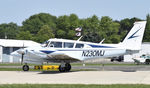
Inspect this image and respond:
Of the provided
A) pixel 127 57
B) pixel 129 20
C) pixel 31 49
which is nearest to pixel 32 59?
pixel 31 49

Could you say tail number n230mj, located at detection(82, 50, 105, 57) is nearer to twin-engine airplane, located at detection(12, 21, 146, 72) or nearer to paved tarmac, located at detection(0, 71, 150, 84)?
twin-engine airplane, located at detection(12, 21, 146, 72)

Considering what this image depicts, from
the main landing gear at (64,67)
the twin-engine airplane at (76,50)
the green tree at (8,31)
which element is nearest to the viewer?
the twin-engine airplane at (76,50)

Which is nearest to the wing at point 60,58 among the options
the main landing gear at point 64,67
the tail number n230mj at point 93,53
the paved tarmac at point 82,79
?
the main landing gear at point 64,67

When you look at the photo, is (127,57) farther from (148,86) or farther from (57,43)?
(148,86)

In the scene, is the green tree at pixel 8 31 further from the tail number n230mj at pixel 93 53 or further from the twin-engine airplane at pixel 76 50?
the tail number n230mj at pixel 93 53

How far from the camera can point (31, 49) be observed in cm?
2605

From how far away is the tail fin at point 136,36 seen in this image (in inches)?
956

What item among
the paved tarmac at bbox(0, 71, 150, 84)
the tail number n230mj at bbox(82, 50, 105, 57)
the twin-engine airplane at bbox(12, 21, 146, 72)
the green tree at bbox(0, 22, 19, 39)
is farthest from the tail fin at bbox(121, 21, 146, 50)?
the green tree at bbox(0, 22, 19, 39)

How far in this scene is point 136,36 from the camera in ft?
80.3

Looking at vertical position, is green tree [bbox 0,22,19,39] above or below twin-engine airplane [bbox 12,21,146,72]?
above

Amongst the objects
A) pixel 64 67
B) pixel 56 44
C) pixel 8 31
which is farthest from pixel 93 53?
pixel 8 31

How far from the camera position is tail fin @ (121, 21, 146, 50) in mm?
24281

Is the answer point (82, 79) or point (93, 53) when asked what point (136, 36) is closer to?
point (93, 53)

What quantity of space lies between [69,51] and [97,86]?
9.79 meters
